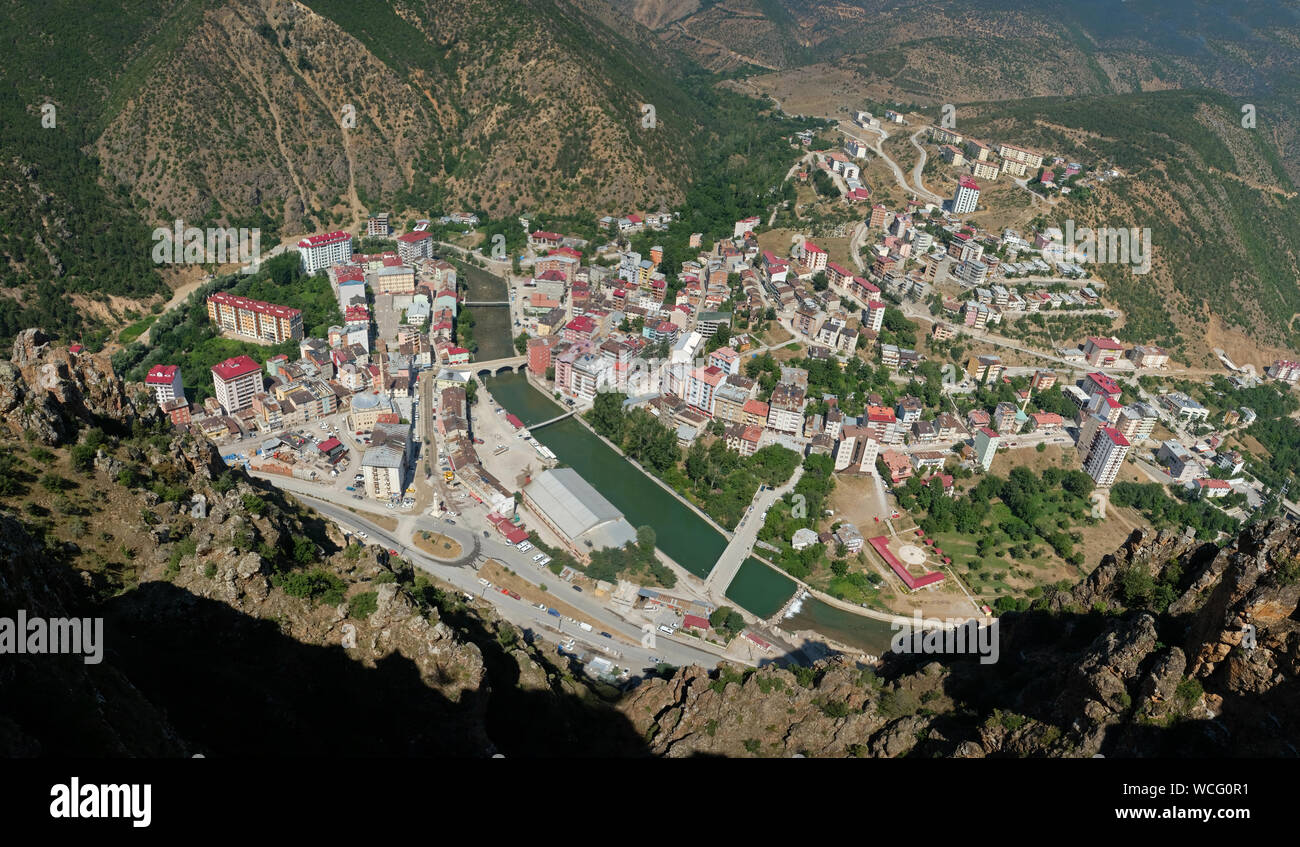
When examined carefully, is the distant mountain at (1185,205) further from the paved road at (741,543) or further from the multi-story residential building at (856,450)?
the paved road at (741,543)

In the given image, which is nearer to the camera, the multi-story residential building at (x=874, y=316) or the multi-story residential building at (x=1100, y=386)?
the multi-story residential building at (x=1100, y=386)

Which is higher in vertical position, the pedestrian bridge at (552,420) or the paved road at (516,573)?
the pedestrian bridge at (552,420)

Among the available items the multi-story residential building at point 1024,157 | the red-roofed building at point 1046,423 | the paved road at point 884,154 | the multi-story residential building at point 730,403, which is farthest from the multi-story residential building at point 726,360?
the multi-story residential building at point 1024,157

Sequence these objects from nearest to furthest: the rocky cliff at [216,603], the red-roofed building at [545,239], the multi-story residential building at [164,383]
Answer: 1. the rocky cliff at [216,603]
2. the multi-story residential building at [164,383]
3. the red-roofed building at [545,239]

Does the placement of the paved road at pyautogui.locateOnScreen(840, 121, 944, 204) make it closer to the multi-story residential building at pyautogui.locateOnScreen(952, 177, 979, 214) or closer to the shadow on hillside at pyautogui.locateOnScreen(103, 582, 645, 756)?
the multi-story residential building at pyautogui.locateOnScreen(952, 177, 979, 214)

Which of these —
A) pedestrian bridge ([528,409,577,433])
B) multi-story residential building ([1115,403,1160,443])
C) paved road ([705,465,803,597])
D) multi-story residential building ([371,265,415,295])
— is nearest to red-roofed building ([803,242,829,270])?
multi-story residential building ([1115,403,1160,443])

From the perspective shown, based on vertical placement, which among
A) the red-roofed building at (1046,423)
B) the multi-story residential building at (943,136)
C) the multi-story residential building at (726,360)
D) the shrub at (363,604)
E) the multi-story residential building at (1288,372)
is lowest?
the red-roofed building at (1046,423)
